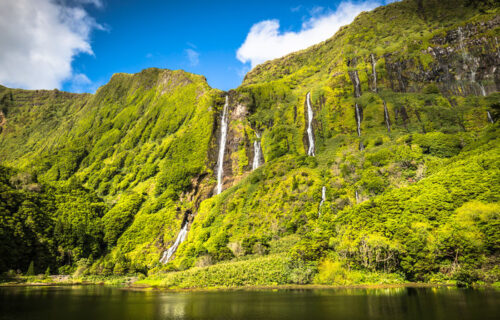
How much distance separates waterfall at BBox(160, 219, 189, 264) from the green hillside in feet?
5.70

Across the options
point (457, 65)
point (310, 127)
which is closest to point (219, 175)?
point (310, 127)

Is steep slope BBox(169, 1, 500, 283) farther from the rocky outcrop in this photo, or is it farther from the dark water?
the dark water

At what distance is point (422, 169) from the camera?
61.2 m

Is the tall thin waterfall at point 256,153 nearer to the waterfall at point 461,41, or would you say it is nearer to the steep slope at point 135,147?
the steep slope at point 135,147

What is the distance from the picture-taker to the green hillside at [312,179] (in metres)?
43.0

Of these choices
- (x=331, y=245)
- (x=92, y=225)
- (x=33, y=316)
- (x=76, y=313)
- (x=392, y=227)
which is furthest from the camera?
(x=92, y=225)

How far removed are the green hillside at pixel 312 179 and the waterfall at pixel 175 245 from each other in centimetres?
174

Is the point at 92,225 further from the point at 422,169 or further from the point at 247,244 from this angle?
the point at 422,169

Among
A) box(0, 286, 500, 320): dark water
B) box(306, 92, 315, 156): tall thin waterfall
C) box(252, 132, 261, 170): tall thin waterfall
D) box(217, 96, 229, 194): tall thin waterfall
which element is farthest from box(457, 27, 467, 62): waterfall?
box(0, 286, 500, 320): dark water

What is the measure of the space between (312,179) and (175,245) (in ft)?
127

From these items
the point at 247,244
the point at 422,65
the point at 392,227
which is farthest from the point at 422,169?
the point at 422,65

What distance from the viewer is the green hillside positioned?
4300 cm

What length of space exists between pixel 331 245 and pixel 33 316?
124 feet

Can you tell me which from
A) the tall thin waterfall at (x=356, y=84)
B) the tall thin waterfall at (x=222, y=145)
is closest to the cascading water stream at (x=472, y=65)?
the tall thin waterfall at (x=356, y=84)
